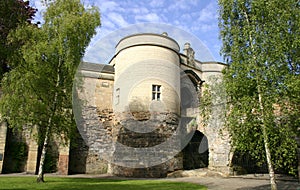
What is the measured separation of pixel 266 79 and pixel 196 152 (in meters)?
12.8

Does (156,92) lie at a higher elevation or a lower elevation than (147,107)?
higher

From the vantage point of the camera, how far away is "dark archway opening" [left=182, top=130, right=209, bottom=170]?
19406 millimetres

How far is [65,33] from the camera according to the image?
39.7 feet

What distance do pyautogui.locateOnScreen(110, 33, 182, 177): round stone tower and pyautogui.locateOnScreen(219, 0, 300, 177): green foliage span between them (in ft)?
26.0

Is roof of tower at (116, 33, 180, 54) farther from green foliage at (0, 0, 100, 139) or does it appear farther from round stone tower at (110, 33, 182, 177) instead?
green foliage at (0, 0, 100, 139)

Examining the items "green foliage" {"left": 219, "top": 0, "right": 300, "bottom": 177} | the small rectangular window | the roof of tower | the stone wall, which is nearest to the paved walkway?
"green foliage" {"left": 219, "top": 0, "right": 300, "bottom": 177}

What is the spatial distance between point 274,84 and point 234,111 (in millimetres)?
1421

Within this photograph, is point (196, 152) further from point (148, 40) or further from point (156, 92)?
point (148, 40)

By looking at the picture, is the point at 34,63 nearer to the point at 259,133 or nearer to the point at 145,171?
the point at 145,171

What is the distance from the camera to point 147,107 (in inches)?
663

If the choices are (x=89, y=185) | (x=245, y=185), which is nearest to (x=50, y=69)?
(x=89, y=185)

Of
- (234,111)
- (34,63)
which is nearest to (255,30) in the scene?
(234,111)

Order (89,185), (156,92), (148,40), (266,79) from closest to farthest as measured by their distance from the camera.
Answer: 1. (266,79)
2. (89,185)
3. (156,92)
4. (148,40)

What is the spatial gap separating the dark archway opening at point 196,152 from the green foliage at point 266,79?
11062 mm
